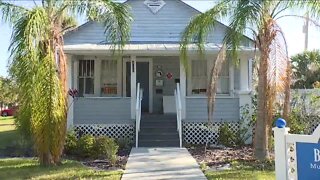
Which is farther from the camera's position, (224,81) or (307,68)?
(307,68)

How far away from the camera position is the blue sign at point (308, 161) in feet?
21.3

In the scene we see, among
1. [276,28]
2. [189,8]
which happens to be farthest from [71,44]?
[276,28]

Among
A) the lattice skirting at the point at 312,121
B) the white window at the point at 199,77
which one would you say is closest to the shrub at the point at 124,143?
the white window at the point at 199,77

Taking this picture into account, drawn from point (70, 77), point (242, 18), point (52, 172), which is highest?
point (242, 18)

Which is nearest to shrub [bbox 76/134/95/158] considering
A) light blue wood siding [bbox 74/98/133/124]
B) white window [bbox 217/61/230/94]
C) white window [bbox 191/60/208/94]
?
light blue wood siding [bbox 74/98/133/124]

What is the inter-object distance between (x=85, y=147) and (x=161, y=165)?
3.24 meters

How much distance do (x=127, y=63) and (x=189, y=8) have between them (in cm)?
358

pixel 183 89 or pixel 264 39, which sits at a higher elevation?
pixel 264 39

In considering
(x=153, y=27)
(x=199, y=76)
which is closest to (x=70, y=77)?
(x=153, y=27)

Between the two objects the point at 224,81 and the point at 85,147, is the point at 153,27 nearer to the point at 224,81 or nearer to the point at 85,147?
the point at 224,81

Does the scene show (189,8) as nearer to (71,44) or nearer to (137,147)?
(71,44)

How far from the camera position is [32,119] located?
11.0 meters

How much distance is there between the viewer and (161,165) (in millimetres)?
11242

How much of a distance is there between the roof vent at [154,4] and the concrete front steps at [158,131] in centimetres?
472
